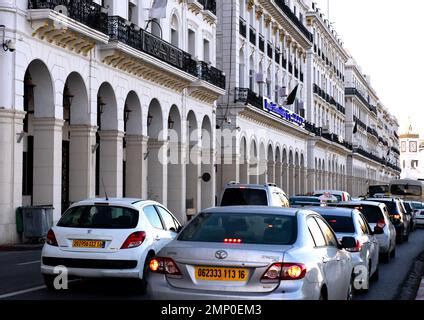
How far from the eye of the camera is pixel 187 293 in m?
7.89

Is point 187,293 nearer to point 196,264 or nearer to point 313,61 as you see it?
point 196,264

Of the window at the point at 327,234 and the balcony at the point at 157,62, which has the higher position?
the balcony at the point at 157,62

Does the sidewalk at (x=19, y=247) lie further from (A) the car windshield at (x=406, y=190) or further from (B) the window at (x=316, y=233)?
(A) the car windshield at (x=406, y=190)

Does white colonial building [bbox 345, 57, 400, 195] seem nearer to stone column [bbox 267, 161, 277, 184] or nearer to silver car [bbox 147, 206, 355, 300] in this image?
stone column [bbox 267, 161, 277, 184]

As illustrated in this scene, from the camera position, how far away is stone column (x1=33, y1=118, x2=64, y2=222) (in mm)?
25172

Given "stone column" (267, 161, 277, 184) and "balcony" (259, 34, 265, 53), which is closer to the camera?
"balcony" (259, 34, 265, 53)

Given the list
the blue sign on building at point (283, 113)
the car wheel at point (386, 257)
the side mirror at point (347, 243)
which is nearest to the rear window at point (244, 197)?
the car wheel at point (386, 257)

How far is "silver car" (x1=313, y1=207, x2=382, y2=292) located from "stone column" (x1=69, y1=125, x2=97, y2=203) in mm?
13629

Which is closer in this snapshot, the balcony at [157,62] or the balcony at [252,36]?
the balcony at [157,62]

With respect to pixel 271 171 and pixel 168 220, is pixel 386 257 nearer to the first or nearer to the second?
pixel 168 220

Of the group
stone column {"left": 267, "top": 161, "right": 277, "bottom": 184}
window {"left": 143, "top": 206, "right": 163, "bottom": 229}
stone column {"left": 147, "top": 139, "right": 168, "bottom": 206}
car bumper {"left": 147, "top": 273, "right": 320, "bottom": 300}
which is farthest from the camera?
stone column {"left": 267, "top": 161, "right": 277, "bottom": 184}

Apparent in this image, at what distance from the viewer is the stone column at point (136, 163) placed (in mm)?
32725

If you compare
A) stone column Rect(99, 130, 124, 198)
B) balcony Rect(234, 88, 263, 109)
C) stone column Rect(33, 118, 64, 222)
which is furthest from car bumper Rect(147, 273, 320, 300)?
balcony Rect(234, 88, 263, 109)

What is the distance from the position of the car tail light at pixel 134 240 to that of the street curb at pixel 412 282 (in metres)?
4.28
